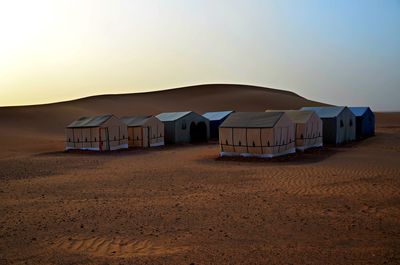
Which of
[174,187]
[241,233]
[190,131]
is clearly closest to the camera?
[241,233]

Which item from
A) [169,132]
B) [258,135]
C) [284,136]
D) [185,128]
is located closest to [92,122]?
[169,132]

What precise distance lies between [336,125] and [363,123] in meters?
8.28

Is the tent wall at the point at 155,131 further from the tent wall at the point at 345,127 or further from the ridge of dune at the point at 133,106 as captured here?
the ridge of dune at the point at 133,106

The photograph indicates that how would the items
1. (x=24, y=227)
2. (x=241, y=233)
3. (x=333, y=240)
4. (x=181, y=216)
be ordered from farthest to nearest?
(x=181, y=216)
(x=24, y=227)
(x=241, y=233)
(x=333, y=240)

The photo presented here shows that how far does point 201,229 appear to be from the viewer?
7.98 m

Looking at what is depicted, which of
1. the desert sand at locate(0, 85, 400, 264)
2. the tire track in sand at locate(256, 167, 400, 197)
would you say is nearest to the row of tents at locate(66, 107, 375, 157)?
the desert sand at locate(0, 85, 400, 264)

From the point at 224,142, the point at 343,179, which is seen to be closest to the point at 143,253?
the point at 343,179

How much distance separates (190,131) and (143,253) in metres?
27.0

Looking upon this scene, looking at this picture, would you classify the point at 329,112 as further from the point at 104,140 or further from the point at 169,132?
the point at 104,140

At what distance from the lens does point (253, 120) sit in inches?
847

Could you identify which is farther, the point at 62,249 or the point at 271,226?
the point at 271,226

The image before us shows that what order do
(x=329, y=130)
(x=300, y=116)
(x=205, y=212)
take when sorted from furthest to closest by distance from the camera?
(x=329, y=130) < (x=300, y=116) < (x=205, y=212)

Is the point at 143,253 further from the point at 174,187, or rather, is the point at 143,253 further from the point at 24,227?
the point at 174,187

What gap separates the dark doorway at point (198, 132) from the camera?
33.8 meters
